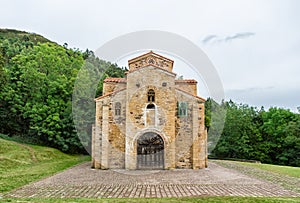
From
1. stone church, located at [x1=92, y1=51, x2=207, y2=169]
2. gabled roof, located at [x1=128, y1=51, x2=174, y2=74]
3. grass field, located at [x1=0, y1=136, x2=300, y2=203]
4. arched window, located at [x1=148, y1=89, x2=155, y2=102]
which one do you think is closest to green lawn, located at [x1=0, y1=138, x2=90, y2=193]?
grass field, located at [x1=0, y1=136, x2=300, y2=203]

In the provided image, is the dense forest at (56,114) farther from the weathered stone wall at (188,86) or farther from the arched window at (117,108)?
the arched window at (117,108)

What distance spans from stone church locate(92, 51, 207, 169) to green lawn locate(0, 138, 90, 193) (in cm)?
433

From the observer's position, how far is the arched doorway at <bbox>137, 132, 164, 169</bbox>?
23.4 m

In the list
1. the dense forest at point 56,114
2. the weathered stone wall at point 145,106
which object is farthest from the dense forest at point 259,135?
the weathered stone wall at point 145,106

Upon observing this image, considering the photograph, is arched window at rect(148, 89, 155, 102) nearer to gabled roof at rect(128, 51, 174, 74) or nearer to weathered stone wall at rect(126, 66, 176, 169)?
weathered stone wall at rect(126, 66, 176, 169)

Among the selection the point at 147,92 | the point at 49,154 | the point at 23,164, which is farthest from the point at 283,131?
the point at 23,164

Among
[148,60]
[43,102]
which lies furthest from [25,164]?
[148,60]

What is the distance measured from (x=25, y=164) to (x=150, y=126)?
11.1m

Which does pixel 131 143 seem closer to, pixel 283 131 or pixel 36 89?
pixel 36 89

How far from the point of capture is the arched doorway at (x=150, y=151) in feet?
76.7

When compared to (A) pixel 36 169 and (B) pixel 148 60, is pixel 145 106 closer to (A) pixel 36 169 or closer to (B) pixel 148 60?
(B) pixel 148 60

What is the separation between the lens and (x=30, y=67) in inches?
1410

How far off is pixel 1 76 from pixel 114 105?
13558mm

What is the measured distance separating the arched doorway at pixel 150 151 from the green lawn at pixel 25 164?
20.9ft
